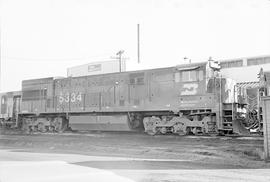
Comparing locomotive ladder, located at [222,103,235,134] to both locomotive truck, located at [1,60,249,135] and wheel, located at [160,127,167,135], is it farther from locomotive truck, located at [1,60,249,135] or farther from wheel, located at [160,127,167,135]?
wheel, located at [160,127,167,135]

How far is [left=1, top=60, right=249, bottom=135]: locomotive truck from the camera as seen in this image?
548 inches

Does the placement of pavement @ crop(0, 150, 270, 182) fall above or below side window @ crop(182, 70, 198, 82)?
below

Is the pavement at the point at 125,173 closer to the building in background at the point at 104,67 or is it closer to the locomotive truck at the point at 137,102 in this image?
the locomotive truck at the point at 137,102

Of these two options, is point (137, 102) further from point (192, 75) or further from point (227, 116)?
point (227, 116)

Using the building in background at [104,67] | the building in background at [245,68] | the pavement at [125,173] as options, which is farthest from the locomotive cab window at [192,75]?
the building in background at [104,67]

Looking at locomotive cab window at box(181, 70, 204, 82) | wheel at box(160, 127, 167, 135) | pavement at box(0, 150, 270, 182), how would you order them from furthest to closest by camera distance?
wheel at box(160, 127, 167, 135), locomotive cab window at box(181, 70, 204, 82), pavement at box(0, 150, 270, 182)

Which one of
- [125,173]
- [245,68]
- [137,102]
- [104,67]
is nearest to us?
[125,173]

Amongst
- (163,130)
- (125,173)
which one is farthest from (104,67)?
(125,173)

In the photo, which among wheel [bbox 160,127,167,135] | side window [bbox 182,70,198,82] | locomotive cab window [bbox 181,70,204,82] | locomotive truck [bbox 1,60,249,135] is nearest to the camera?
locomotive truck [bbox 1,60,249,135]

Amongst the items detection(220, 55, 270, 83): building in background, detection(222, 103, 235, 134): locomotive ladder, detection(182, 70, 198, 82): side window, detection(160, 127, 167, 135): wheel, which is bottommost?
detection(160, 127, 167, 135): wheel

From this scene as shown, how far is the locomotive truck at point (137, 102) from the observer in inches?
548

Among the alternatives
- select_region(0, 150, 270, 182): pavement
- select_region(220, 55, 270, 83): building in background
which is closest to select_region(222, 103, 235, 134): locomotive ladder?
select_region(0, 150, 270, 182): pavement

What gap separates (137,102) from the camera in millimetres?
15984

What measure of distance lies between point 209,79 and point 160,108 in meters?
2.71
